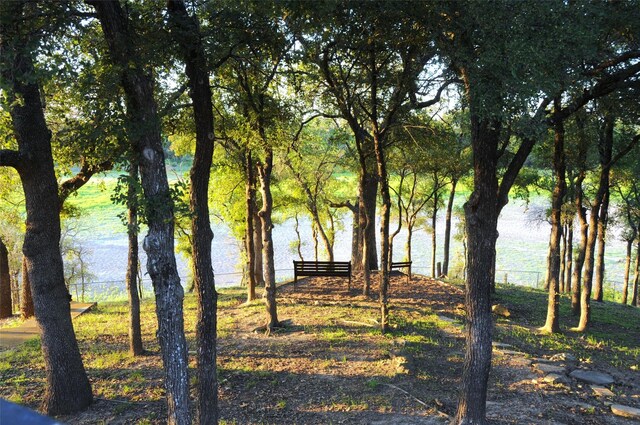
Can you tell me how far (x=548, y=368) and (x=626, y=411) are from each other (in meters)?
1.76

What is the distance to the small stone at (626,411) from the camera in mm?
6625

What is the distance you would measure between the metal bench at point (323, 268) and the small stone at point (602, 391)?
8.51 metres

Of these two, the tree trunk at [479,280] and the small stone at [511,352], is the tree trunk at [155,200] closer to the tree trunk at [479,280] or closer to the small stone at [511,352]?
the tree trunk at [479,280]

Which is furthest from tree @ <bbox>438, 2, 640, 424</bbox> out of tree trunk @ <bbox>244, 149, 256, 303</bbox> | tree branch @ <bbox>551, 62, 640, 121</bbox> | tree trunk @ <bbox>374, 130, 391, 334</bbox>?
tree trunk @ <bbox>244, 149, 256, 303</bbox>

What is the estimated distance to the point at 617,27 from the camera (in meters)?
7.10

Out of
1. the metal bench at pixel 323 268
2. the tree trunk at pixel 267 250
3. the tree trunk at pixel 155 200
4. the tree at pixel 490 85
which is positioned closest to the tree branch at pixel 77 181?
the tree trunk at pixel 267 250

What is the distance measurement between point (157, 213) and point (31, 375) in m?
6.11

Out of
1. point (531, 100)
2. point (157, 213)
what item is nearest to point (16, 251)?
point (157, 213)

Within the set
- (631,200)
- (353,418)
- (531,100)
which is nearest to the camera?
(531,100)

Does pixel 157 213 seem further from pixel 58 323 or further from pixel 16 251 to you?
pixel 16 251

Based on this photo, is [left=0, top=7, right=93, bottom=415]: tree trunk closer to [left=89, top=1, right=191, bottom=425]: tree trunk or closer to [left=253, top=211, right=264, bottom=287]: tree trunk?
[left=89, top=1, right=191, bottom=425]: tree trunk

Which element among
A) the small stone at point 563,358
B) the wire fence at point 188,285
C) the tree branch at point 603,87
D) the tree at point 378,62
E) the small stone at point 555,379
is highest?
the tree at point 378,62

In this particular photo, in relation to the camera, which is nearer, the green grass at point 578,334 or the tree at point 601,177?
the green grass at point 578,334

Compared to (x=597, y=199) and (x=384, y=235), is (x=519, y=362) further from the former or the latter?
(x=597, y=199)
